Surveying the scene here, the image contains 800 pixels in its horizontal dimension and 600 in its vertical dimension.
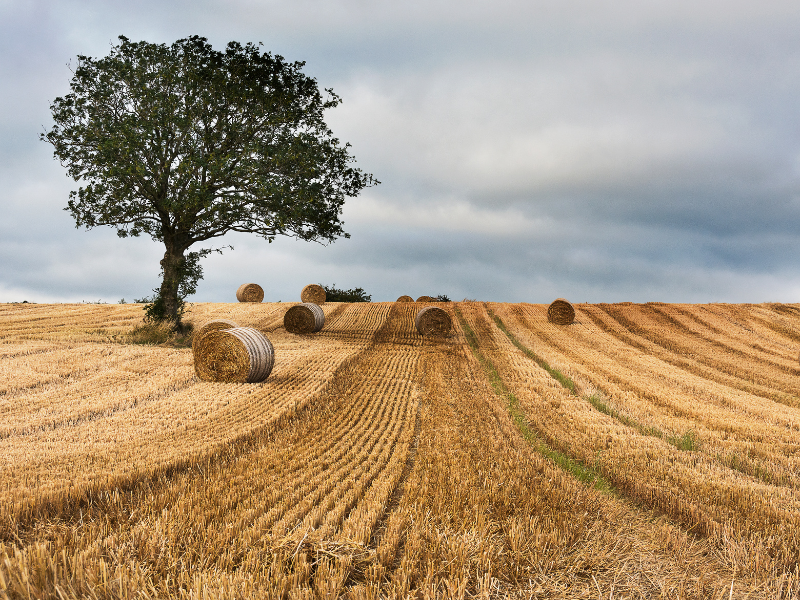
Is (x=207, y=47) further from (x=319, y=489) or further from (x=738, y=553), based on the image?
(x=738, y=553)

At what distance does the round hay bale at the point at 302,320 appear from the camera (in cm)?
2425

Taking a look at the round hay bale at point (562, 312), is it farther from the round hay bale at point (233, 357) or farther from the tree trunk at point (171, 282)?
the round hay bale at point (233, 357)

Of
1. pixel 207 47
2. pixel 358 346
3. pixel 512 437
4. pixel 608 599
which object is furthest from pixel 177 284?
pixel 608 599

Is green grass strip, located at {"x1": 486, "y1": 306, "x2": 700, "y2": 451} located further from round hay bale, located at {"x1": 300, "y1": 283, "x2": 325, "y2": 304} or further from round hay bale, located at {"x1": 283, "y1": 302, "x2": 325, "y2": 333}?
round hay bale, located at {"x1": 300, "y1": 283, "x2": 325, "y2": 304}

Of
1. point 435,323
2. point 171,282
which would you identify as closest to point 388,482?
point 435,323

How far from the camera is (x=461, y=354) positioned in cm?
1964

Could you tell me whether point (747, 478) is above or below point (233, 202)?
below

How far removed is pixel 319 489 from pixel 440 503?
4.73 feet

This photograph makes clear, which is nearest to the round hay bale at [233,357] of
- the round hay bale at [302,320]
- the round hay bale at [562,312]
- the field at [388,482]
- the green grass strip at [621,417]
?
the field at [388,482]

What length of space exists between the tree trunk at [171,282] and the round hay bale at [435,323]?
35.1 feet

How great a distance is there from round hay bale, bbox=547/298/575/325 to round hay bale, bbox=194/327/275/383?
19.3 meters

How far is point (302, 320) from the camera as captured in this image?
2430 cm

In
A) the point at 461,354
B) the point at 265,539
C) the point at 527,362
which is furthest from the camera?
the point at 461,354

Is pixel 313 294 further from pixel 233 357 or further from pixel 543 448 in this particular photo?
pixel 543 448
